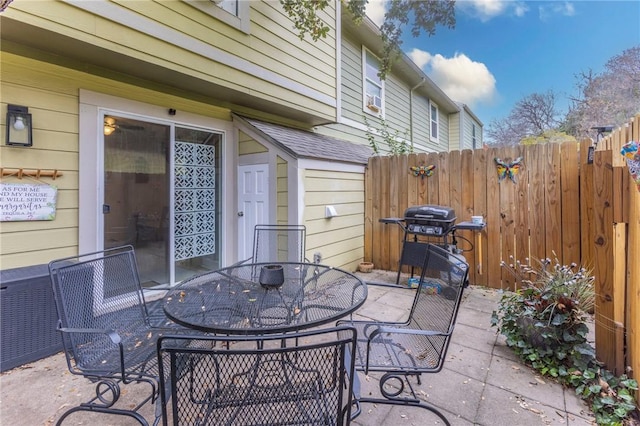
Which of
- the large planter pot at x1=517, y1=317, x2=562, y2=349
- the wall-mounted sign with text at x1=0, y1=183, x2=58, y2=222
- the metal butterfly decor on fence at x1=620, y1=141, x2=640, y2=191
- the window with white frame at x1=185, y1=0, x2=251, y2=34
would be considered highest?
the window with white frame at x1=185, y1=0, x2=251, y2=34

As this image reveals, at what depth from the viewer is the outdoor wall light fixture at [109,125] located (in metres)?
3.05

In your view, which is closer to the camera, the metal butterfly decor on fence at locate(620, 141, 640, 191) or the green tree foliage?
the metal butterfly decor on fence at locate(620, 141, 640, 191)

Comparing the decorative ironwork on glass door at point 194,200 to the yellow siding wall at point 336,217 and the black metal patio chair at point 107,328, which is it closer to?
the yellow siding wall at point 336,217

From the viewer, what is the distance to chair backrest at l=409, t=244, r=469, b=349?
165 cm

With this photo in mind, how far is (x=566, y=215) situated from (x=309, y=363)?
391 centimetres

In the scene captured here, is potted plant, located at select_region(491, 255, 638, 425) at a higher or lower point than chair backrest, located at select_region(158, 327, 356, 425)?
lower

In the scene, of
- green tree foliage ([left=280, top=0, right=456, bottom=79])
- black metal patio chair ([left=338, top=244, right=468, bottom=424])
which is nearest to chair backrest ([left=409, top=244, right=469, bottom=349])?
black metal patio chair ([left=338, top=244, right=468, bottom=424])

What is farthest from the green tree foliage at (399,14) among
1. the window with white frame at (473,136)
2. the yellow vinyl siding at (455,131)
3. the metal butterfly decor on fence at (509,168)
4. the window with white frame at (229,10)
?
the window with white frame at (473,136)

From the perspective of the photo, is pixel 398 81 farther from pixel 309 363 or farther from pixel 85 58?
pixel 309 363

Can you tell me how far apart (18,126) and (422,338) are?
11.5 ft

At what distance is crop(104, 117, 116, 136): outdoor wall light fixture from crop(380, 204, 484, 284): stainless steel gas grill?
11.5 feet

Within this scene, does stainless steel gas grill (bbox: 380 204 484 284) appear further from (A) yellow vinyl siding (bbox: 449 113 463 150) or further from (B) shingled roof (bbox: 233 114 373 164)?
(A) yellow vinyl siding (bbox: 449 113 463 150)

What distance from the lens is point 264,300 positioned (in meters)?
1.88

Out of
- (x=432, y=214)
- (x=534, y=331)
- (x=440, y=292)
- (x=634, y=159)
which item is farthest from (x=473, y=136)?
(x=440, y=292)
